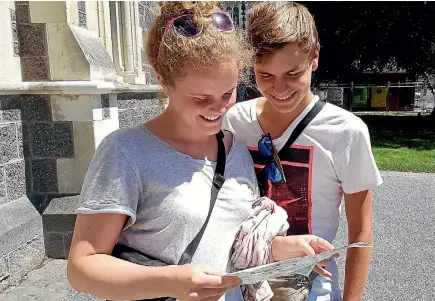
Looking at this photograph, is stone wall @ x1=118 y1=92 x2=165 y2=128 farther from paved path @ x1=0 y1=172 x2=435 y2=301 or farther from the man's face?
the man's face

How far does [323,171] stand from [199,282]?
0.70 m

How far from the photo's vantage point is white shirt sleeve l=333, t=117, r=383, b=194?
153cm

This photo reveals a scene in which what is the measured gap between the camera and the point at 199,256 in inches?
48.9

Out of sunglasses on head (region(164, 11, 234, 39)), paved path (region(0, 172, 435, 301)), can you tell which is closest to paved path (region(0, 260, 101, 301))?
paved path (region(0, 172, 435, 301))

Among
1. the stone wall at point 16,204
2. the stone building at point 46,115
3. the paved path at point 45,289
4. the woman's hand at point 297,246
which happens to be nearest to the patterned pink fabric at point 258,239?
the woman's hand at point 297,246

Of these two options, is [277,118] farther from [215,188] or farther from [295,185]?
[215,188]

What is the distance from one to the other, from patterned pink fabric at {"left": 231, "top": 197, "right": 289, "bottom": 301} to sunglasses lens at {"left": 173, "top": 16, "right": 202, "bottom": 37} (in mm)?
521

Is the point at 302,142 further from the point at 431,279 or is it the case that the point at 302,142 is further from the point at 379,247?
the point at 379,247

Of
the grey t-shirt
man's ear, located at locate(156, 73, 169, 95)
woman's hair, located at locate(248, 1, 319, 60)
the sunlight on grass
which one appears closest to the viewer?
the grey t-shirt

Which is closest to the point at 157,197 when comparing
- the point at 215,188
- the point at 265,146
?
the point at 215,188

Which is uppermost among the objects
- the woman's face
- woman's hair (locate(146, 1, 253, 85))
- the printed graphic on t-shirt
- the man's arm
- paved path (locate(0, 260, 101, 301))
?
woman's hair (locate(146, 1, 253, 85))

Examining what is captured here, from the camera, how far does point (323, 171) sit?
159cm

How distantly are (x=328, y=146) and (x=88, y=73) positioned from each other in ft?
11.2

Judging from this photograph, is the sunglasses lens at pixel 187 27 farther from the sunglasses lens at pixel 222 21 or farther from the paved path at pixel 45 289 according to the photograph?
the paved path at pixel 45 289
